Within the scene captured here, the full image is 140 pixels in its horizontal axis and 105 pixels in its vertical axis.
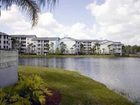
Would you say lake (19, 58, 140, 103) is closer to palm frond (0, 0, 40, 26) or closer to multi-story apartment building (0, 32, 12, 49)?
palm frond (0, 0, 40, 26)

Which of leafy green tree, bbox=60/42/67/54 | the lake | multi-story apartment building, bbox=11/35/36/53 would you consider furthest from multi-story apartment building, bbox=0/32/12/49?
the lake

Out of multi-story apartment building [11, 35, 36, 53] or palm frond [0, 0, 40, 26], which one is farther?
multi-story apartment building [11, 35, 36, 53]

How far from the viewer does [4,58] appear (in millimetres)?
18000

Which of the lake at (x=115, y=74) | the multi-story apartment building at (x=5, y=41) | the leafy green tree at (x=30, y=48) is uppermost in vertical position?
the multi-story apartment building at (x=5, y=41)

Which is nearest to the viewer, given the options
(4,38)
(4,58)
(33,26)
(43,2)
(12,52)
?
(43,2)

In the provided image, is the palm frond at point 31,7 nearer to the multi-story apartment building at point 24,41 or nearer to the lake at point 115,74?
the lake at point 115,74

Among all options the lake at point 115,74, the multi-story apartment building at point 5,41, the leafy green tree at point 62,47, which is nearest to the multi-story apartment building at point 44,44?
the leafy green tree at point 62,47

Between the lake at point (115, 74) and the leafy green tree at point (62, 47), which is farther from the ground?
the leafy green tree at point (62, 47)

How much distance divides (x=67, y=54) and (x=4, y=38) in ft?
169

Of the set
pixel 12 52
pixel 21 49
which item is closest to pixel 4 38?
pixel 21 49

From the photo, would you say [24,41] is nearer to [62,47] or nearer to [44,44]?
[44,44]

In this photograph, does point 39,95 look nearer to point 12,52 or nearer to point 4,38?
point 12,52

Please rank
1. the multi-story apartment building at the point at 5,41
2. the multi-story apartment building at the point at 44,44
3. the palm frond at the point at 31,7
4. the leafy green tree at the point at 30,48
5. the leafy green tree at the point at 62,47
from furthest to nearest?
the leafy green tree at the point at 62,47
the multi-story apartment building at the point at 44,44
the leafy green tree at the point at 30,48
the multi-story apartment building at the point at 5,41
the palm frond at the point at 31,7

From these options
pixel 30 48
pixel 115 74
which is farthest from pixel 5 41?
pixel 115 74
